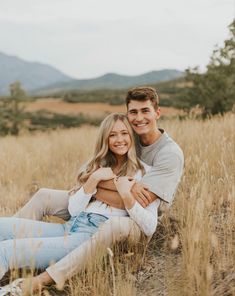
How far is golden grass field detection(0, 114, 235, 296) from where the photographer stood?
2.65 m

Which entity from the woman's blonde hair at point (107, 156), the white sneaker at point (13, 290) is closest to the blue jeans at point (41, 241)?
the white sneaker at point (13, 290)

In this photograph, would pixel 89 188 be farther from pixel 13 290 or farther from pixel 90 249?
pixel 13 290

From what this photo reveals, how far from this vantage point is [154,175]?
3576 mm

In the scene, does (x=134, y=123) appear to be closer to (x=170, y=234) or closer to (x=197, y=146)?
(x=170, y=234)

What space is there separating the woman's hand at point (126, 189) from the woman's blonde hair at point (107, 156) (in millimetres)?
284

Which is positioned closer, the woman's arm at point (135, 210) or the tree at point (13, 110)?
the woman's arm at point (135, 210)

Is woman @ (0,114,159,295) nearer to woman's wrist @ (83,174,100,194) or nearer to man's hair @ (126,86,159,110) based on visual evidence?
woman's wrist @ (83,174,100,194)

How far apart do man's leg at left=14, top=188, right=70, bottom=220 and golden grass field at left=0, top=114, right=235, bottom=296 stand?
0.50 m

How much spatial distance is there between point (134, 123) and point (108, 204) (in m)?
0.68

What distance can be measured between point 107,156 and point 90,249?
0.96 meters

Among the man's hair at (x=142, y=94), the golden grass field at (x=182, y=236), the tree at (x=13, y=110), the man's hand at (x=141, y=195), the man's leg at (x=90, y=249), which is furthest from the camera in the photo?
the tree at (x=13, y=110)

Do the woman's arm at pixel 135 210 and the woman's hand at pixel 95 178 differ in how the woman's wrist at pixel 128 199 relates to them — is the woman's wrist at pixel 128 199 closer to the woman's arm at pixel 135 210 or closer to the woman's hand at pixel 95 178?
the woman's arm at pixel 135 210

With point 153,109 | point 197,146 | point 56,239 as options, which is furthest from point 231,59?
point 56,239

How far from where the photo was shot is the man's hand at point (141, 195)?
3436mm
